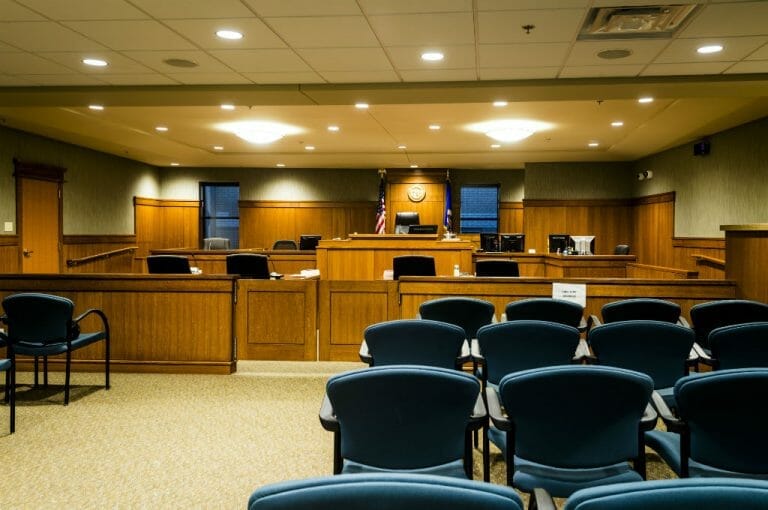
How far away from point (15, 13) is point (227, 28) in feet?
5.12

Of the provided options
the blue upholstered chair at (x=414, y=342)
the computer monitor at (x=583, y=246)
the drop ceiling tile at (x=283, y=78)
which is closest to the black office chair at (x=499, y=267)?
the drop ceiling tile at (x=283, y=78)

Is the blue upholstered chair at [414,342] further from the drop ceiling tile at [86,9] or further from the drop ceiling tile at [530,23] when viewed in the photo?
the drop ceiling tile at [86,9]

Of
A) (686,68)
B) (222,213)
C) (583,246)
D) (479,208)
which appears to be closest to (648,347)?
(686,68)

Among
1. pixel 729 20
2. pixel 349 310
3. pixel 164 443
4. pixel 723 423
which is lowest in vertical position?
pixel 164 443

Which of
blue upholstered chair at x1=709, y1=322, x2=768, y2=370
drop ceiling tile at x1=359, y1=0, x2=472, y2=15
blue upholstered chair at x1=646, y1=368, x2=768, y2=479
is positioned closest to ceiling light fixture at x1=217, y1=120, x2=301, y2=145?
drop ceiling tile at x1=359, y1=0, x2=472, y2=15

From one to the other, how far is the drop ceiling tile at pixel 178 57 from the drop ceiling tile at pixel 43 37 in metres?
0.41

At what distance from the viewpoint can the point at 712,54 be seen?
571 cm

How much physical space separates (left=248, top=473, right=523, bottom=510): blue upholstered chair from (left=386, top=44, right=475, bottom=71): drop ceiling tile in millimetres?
4851

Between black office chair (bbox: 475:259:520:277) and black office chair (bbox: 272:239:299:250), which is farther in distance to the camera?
black office chair (bbox: 272:239:299:250)

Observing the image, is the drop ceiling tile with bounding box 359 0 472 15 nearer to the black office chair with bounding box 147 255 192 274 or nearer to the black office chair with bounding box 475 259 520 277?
the black office chair with bounding box 475 259 520 277

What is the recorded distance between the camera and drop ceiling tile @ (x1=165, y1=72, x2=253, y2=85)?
6.66 meters

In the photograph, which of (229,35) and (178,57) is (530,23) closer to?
(229,35)

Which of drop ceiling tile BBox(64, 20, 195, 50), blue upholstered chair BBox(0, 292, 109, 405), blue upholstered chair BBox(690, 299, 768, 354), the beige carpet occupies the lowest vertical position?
the beige carpet

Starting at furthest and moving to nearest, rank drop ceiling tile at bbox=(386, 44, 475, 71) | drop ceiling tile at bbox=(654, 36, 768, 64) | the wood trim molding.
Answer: the wood trim molding, drop ceiling tile at bbox=(386, 44, 475, 71), drop ceiling tile at bbox=(654, 36, 768, 64)
